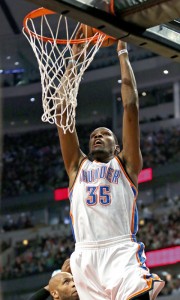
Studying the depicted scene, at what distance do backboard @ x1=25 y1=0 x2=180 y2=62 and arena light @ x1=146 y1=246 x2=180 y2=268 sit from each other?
1626 centimetres

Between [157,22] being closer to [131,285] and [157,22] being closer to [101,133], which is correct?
[101,133]

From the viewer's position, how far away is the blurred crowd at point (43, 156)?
23312 mm

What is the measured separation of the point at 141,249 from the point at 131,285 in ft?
1.05

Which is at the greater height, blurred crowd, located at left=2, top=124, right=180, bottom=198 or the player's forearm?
the player's forearm

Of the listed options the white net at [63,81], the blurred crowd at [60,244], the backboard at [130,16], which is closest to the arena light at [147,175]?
the blurred crowd at [60,244]

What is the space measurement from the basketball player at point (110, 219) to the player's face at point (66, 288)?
0.94 ft

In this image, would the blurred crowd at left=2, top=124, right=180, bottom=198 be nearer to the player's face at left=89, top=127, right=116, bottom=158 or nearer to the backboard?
the player's face at left=89, top=127, right=116, bottom=158

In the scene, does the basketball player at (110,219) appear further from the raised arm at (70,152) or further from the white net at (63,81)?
the white net at (63,81)

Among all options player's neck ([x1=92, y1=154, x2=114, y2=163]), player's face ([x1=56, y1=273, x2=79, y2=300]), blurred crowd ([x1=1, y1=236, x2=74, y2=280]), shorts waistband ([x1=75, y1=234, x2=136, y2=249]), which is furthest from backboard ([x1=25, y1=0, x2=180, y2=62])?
blurred crowd ([x1=1, y1=236, x2=74, y2=280])

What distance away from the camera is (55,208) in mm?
23844

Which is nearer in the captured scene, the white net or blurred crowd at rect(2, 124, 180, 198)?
the white net

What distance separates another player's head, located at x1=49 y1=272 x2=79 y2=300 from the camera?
16.3 ft

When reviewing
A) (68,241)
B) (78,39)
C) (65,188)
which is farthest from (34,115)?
(78,39)

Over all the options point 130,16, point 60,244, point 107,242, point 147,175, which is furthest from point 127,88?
point 147,175
